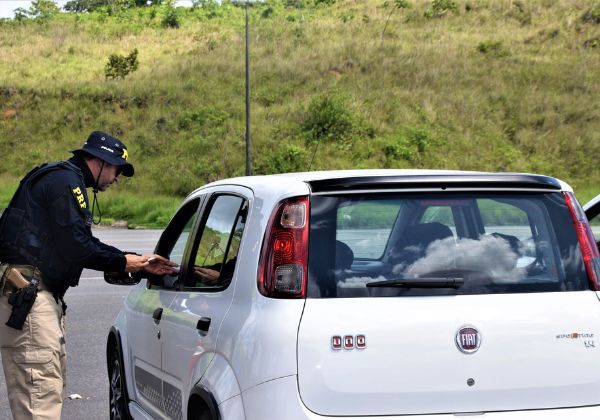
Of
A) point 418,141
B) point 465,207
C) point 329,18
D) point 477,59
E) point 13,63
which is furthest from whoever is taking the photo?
point 329,18

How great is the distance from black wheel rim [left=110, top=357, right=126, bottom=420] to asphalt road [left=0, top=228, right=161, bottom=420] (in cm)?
84

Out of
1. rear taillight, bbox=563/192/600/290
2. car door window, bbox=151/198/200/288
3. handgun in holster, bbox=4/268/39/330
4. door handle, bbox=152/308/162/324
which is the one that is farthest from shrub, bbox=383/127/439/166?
rear taillight, bbox=563/192/600/290

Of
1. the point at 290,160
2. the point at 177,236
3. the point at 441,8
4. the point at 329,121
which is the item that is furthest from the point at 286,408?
the point at 441,8

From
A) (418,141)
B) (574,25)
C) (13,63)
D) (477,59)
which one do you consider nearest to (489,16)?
(574,25)

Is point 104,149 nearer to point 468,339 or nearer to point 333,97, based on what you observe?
point 468,339

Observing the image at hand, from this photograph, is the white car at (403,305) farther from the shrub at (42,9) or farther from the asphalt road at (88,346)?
the shrub at (42,9)

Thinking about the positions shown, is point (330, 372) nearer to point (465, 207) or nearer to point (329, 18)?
point (465, 207)

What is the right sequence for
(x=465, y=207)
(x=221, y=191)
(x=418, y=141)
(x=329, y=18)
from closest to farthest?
(x=465, y=207) → (x=221, y=191) → (x=418, y=141) → (x=329, y=18)

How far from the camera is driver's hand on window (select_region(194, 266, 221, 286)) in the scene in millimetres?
4640

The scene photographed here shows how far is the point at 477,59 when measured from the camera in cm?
5675

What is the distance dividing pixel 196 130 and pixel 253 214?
45.8m

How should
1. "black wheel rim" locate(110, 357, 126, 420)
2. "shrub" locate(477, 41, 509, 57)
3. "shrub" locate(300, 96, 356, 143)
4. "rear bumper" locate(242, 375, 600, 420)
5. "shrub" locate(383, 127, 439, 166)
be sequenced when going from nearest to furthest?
"rear bumper" locate(242, 375, 600, 420) → "black wheel rim" locate(110, 357, 126, 420) → "shrub" locate(383, 127, 439, 166) → "shrub" locate(300, 96, 356, 143) → "shrub" locate(477, 41, 509, 57)

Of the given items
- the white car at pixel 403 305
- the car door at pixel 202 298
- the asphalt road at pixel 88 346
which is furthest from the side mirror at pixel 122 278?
the asphalt road at pixel 88 346

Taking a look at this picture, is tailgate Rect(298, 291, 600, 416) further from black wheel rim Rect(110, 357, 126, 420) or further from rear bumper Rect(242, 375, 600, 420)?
black wheel rim Rect(110, 357, 126, 420)
